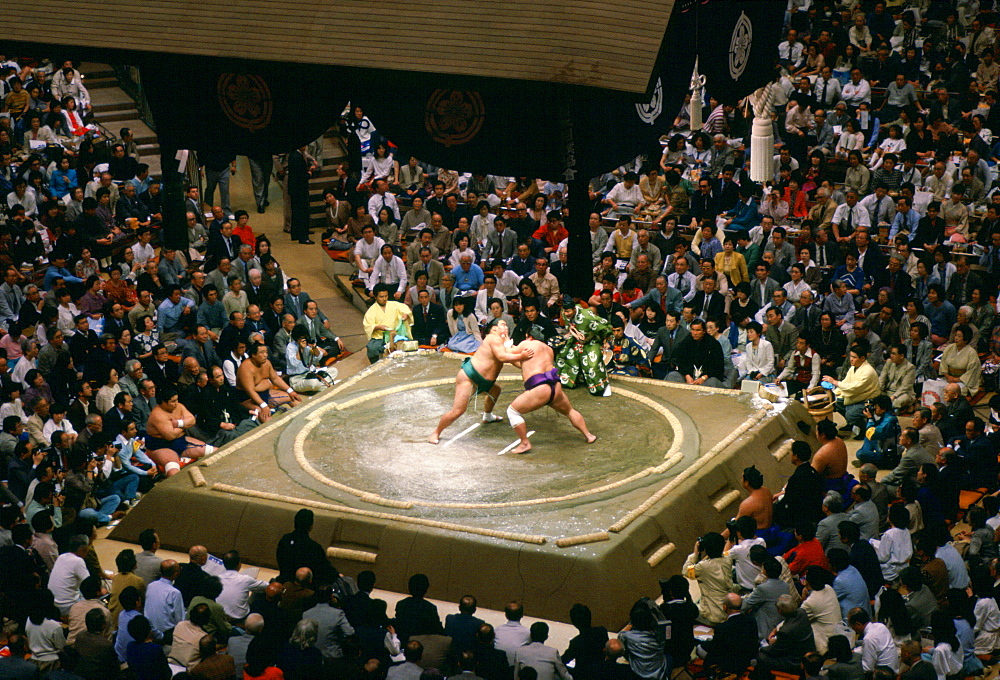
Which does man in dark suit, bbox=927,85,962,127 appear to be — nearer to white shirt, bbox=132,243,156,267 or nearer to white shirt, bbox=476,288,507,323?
white shirt, bbox=476,288,507,323

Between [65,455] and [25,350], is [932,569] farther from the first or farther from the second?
[25,350]

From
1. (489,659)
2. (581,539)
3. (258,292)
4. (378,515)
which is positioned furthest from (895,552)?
(258,292)

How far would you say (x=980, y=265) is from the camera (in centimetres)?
957

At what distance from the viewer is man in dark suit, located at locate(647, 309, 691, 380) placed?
8.77 m

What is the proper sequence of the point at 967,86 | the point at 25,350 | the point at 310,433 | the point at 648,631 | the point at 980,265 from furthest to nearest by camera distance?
the point at 967,86 < the point at 980,265 < the point at 25,350 < the point at 310,433 < the point at 648,631

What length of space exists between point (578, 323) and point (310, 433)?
1.79 m

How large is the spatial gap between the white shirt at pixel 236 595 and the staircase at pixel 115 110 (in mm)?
7059

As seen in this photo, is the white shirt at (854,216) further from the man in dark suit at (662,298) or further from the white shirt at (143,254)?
the white shirt at (143,254)

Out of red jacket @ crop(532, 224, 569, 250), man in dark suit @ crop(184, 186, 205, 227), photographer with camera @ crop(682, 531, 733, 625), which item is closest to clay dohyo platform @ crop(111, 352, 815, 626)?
photographer with camera @ crop(682, 531, 733, 625)

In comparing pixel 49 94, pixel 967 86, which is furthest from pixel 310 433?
pixel 967 86

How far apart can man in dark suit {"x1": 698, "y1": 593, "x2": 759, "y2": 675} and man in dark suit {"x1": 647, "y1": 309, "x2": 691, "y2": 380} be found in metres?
3.32


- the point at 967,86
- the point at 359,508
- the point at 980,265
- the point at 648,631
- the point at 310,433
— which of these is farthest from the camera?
the point at 967,86

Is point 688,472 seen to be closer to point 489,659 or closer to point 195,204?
point 489,659

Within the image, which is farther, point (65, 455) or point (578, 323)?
point (578, 323)
